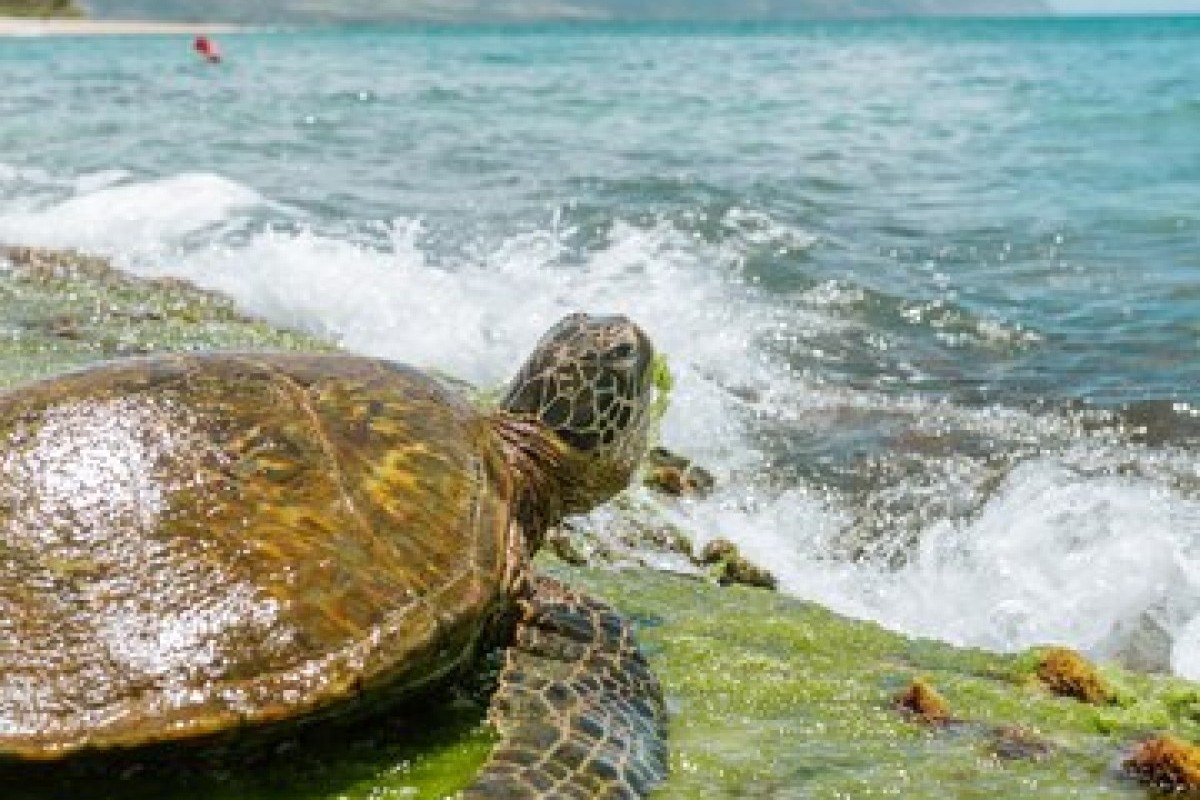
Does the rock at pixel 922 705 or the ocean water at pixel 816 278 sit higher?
the rock at pixel 922 705

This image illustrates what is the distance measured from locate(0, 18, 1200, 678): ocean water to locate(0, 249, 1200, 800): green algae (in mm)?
1399

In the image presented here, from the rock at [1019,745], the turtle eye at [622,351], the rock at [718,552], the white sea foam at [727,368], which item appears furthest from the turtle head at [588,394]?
Result: the white sea foam at [727,368]

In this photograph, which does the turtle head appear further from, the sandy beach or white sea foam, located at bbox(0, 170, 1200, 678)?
the sandy beach

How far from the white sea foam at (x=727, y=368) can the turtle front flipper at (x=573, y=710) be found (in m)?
2.88

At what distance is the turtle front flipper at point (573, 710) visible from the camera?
11.1 ft

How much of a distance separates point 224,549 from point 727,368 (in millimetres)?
Result: 7670

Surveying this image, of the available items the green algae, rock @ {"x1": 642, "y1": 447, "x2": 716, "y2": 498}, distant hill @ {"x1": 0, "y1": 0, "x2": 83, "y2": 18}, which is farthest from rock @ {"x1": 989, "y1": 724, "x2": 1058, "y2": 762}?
distant hill @ {"x1": 0, "y1": 0, "x2": 83, "y2": 18}

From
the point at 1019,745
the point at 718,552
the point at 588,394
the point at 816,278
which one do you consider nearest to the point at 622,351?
the point at 588,394

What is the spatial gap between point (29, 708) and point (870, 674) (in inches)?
117

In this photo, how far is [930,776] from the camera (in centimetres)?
388

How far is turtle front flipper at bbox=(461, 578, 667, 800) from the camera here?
3383 millimetres

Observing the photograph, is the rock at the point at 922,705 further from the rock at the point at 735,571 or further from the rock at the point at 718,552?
the rock at the point at 718,552

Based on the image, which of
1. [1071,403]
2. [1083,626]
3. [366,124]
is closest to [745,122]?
[366,124]

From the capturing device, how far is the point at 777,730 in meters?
4.23
